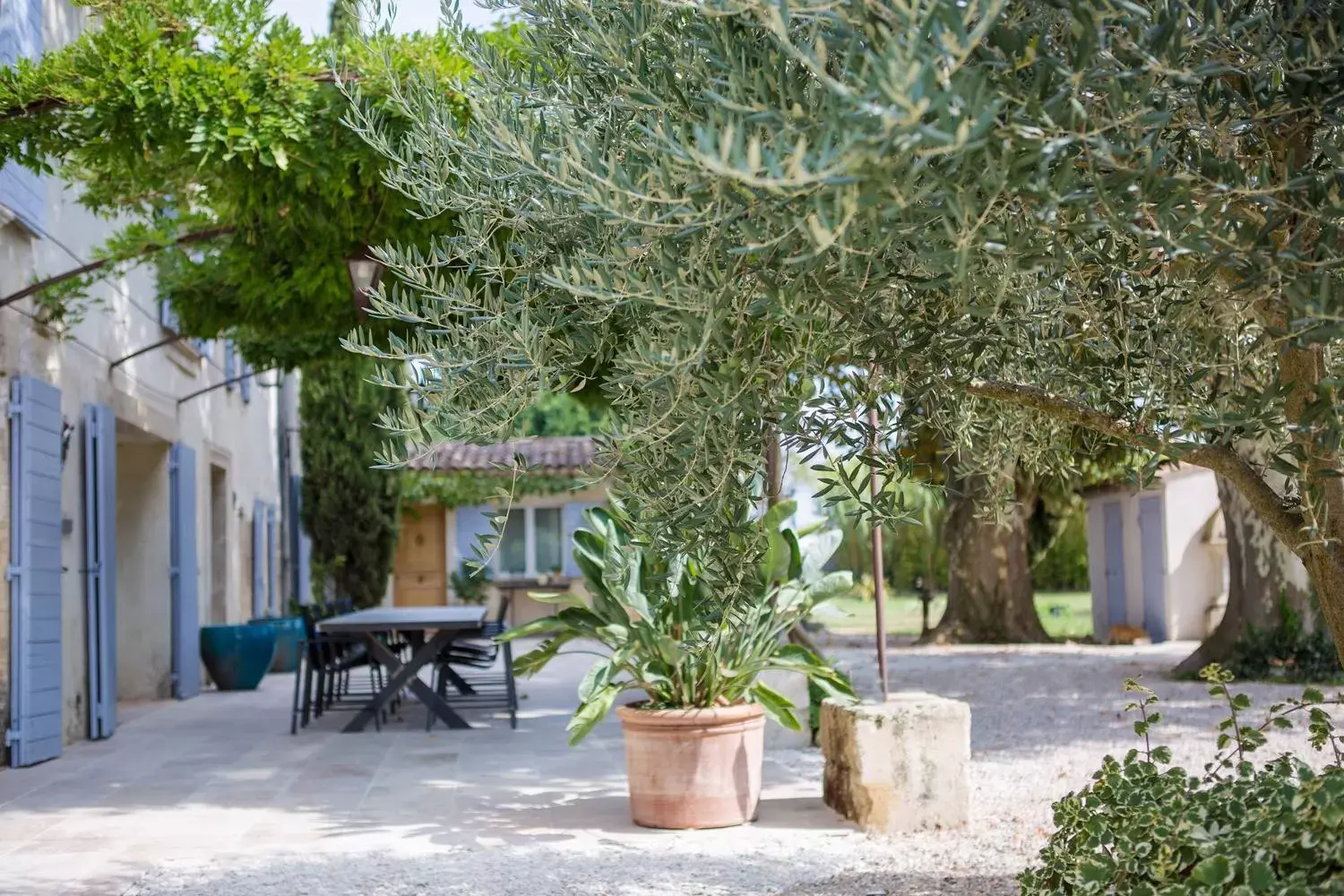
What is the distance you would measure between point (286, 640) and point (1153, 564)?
10010 millimetres

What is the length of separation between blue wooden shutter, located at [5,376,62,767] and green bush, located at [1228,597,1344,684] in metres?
8.50

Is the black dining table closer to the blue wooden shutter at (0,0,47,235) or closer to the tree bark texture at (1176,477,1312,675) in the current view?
the blue wooden shutter at (0,0,47,235)

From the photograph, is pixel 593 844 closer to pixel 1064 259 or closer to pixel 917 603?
pixel 1064 259

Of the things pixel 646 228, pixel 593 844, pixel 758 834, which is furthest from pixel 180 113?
pixel 646 228

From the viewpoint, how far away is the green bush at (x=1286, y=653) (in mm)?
9953

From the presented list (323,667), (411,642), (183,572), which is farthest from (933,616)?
(323,667)

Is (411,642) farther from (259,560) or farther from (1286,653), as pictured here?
(1286,653)

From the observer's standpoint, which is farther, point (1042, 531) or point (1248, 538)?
point (1042, 531)

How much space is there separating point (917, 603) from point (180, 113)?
22.4 metres

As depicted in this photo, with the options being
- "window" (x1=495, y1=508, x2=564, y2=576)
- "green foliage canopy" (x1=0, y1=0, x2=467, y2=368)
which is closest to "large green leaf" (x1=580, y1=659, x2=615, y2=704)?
"green foliage canopy" (x1=0, y1=0, x2=467, y2=368)

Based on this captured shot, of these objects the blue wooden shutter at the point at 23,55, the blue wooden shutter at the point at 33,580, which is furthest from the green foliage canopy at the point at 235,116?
the blue wooden shutter at the point at 33,580

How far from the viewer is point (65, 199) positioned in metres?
8.04

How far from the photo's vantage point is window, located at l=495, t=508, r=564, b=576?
2030cm

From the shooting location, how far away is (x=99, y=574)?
8.20 m
